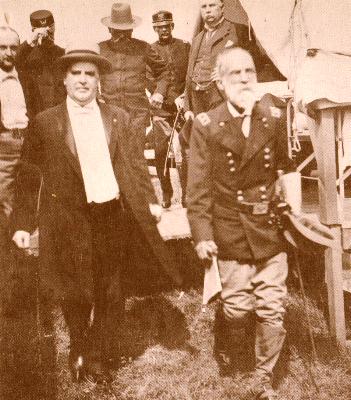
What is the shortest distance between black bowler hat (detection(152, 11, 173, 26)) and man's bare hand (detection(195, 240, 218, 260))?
15.2ft

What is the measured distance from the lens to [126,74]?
6.68 metres

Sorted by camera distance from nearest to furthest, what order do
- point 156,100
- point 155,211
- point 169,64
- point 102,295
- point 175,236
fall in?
point 155,211 < point 102,295 < point 175,236 < point 156,100 < point 169,64

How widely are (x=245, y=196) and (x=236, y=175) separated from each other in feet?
0.47

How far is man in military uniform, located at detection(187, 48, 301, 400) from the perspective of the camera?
3.65 m

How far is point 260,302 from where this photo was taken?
3.77 m

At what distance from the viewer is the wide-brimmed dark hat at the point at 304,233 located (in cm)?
361

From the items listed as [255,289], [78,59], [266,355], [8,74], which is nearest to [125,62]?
[8,74]

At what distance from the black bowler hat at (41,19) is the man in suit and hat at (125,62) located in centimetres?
81

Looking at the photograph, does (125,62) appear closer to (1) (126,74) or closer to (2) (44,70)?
(1) (126,74)

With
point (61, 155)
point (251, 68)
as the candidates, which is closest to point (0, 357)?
point (61, 155)

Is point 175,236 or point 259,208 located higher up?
point 259,208

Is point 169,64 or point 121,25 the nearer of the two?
point 121,25

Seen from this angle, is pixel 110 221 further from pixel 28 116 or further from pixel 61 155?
pixel 28 116

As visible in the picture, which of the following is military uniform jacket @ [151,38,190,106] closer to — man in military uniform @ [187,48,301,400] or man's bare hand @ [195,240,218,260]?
man in military uniform @ [187,48,301,400]
